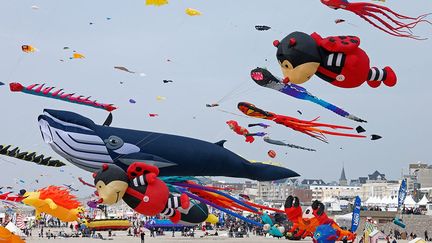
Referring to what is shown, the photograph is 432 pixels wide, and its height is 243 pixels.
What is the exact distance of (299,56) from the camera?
650 inches

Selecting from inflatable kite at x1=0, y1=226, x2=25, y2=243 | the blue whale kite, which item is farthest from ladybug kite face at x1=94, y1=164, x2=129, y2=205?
inflatable kite at x1=0, y1=226, x2=25, y2=243

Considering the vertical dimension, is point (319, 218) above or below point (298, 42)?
below

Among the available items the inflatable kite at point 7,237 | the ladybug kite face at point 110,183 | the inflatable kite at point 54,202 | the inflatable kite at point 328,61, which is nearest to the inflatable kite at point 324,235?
the ladybug kite face at point 110,183

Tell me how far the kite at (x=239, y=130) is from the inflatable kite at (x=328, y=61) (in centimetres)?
694

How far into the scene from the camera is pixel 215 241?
4216 centimetres

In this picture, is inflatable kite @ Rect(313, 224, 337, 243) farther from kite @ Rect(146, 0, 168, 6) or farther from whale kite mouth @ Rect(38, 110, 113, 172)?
kite @ Rect(146, 0, 168, 6)

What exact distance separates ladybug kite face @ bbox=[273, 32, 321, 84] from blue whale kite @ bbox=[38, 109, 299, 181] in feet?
18.2

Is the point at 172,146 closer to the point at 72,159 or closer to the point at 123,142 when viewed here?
the point at 123,142

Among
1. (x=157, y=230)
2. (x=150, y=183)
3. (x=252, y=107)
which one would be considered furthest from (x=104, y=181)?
(x=157, y=230)

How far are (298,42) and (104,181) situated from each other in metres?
6.40

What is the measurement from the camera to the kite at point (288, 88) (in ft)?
56.6

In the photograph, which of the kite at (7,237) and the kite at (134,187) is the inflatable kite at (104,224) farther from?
the kite at (7,237)

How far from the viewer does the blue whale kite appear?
66.5 ft

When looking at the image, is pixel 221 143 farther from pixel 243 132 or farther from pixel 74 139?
pixel 74 139
